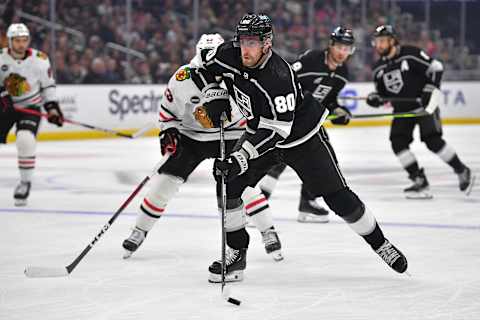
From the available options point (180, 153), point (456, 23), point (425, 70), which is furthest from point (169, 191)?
point (456, 23)

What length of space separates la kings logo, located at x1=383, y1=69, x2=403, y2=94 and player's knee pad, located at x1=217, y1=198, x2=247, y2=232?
3.62 meters

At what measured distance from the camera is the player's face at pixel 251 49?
3.94 metres

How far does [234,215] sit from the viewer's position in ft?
14.0

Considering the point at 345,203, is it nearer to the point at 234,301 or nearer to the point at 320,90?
the point at 234,301

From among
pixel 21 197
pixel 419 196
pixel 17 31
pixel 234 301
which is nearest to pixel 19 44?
pixel 17 31

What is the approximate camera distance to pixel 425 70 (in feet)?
24.6

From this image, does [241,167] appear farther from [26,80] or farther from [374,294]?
[26,80]

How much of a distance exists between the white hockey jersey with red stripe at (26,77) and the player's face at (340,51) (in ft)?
6.76

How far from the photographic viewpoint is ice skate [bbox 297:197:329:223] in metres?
6.14

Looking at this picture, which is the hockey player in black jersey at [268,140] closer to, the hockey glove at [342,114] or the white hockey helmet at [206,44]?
the white hockey helmet at [206,44]

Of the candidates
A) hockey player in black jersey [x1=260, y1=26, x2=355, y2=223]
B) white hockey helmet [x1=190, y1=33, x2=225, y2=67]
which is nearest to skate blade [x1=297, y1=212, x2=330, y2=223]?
hockey player in black jersey [x1=260, y1=26, x2=355, y2=223]

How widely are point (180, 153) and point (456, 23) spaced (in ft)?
45.7

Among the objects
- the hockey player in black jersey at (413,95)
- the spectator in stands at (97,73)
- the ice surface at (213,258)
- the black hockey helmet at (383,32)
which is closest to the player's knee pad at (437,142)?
the hockey player in black jersey at (413,95)

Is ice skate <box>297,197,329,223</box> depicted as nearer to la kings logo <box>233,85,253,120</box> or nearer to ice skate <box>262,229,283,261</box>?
ice skate <box>262,229,283,261</box>
